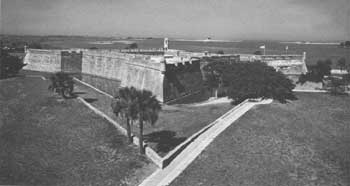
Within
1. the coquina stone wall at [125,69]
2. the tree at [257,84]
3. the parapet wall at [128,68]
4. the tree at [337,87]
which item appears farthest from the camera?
the coquina stone wall at [125,69]

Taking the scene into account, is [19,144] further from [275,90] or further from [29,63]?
[29,63]

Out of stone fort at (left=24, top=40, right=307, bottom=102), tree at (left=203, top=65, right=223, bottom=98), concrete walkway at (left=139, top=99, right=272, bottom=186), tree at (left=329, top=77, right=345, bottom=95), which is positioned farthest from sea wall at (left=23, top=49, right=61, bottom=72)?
tree at (left=329, top=77, right=345, bottom=95)

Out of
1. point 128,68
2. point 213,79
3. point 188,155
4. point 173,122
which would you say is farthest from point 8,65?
point 188,155

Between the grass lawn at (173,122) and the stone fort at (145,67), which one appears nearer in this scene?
the grass lawn at (173,122)

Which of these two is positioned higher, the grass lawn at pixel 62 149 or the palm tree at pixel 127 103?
the palm tree at pixel 127 103

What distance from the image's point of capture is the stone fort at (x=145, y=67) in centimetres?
3594

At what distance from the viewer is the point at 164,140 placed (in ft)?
77.6

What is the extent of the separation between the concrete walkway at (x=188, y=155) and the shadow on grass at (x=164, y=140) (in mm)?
2043

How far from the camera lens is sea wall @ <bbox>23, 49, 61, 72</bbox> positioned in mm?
54844

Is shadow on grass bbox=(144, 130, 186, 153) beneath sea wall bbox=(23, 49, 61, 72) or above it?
beneath

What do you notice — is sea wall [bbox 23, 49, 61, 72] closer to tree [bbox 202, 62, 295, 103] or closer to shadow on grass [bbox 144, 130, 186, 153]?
tree [bbox 202, 62, 295, 103]

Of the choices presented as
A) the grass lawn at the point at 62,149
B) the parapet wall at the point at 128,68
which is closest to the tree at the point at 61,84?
the grass lawn at the point at 62,149

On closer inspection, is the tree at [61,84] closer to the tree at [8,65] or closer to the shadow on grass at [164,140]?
the shadow on grass at [164,140]

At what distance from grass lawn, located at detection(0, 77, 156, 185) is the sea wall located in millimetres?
23727
